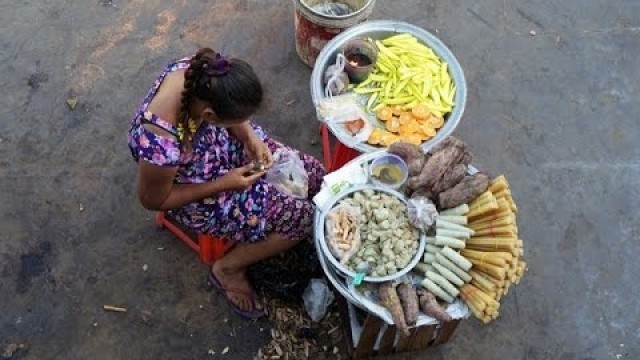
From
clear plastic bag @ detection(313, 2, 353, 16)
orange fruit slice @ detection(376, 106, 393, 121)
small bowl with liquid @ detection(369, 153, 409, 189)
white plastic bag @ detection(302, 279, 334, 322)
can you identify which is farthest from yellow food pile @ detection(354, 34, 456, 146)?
white plastic bag @ detection(302, 279, 334, 322)

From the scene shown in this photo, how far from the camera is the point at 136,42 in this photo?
449cm

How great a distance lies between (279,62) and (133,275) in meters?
1.80

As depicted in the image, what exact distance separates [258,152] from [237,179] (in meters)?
0.26

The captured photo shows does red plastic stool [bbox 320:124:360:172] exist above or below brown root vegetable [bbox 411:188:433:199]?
below

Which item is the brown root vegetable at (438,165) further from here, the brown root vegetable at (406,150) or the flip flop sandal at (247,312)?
the flip flop sandal at (247,312)

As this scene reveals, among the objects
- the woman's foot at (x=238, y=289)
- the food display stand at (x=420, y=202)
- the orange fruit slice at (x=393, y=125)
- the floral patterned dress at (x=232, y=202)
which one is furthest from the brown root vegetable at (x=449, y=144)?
the woman's foot at (x=238, y=289)

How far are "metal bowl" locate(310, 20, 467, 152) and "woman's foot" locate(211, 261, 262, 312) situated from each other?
0.95m

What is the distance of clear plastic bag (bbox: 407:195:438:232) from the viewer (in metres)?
2.84

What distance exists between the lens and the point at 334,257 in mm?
2828

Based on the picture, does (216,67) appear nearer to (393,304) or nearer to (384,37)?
(393,304)

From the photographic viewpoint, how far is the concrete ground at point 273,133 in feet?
11.3

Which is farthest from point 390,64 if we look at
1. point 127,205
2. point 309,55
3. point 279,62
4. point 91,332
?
point 91,332

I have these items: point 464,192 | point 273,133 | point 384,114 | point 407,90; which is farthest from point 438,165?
point 273,133

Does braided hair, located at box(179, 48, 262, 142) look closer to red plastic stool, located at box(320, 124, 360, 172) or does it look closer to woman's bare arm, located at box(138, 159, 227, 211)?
woman's bare arm, located at box(138, 159, 227, 211)
